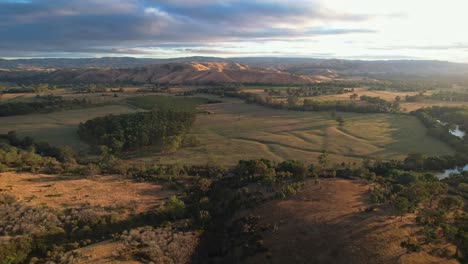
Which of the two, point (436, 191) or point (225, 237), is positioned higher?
point (436, 191)

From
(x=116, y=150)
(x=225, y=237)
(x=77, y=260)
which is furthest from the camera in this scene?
(x=116, y=150)

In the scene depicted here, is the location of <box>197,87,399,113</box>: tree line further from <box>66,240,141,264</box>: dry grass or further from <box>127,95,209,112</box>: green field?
<box>66,240,141,264</box>: dry grass

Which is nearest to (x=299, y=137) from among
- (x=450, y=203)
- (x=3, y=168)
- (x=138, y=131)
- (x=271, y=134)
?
(x=271, y=134)

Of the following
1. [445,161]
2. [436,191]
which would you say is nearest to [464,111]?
[445,161]

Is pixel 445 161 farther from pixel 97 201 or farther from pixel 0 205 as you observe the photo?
pixel 0 205

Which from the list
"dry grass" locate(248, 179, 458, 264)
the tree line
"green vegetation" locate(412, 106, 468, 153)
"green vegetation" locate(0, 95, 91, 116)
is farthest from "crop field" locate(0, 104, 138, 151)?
"green vegetation" locate(412, 106, 468, 153)

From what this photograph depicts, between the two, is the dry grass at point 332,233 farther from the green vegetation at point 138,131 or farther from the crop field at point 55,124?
the crop field at point 55,124

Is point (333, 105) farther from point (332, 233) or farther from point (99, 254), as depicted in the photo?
point (99, 254)
